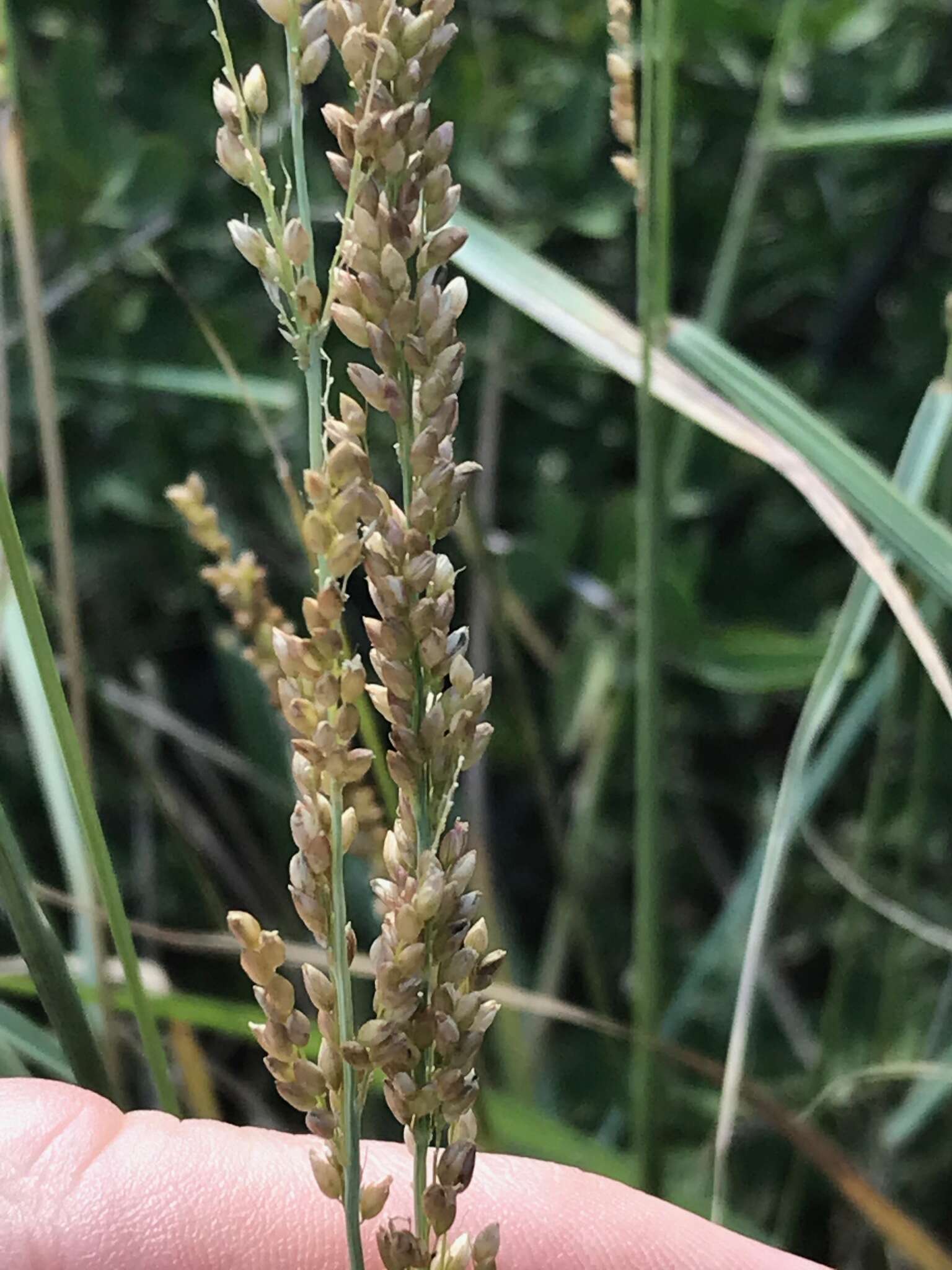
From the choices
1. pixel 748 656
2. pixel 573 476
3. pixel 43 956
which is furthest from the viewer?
pixel 573 476

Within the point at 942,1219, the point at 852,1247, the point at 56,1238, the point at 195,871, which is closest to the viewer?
the point at 56,1238

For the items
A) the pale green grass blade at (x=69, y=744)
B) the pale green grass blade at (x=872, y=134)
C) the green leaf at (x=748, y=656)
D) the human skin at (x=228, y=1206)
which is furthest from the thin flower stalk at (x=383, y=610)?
the green leaf at (x=748, y=656)

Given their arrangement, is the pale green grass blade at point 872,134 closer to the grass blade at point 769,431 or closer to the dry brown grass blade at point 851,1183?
the grass blade at point 769,431

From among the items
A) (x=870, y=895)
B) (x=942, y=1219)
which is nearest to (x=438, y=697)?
(x=870, y=895)

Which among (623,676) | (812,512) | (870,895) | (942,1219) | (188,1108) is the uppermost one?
(812,512)

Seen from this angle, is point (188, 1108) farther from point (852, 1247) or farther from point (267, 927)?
point (852, 1247)

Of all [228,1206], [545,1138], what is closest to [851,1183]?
[545,1138]

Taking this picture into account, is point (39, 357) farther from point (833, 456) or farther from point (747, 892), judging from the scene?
point (747, 892)
